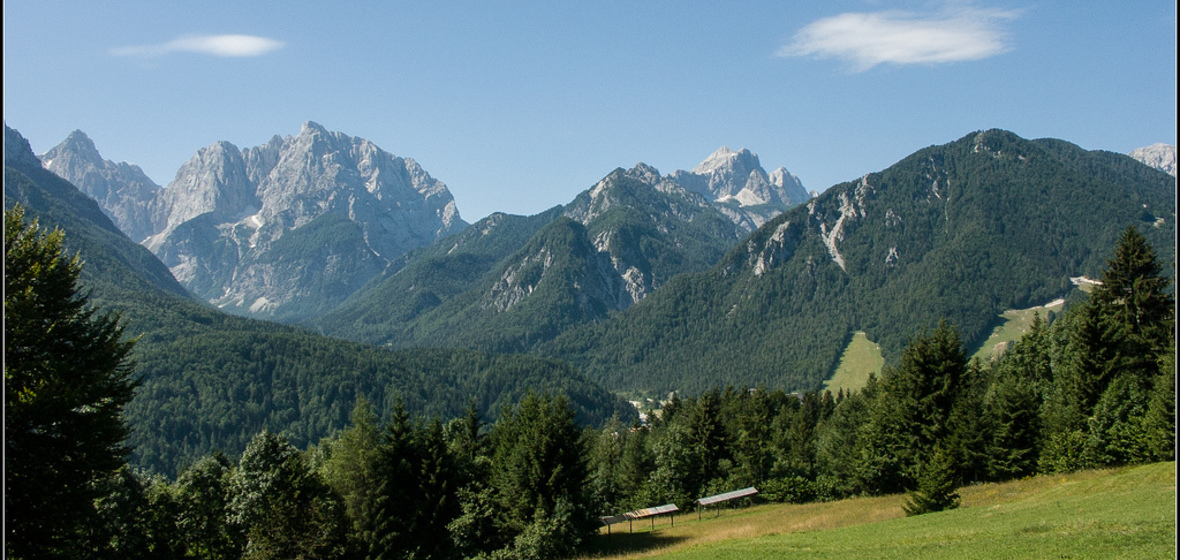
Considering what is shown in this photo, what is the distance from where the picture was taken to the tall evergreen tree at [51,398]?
24016mm

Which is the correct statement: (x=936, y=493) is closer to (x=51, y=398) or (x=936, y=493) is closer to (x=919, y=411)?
(x=919, y=411)

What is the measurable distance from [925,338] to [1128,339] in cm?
1295

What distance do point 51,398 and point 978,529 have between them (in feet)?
115

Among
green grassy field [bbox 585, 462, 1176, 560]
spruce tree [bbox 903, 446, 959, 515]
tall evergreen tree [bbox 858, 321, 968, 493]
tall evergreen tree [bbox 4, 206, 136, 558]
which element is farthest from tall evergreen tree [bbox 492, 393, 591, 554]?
tall evergreen tree [bbox 858, 321, 968, 493]

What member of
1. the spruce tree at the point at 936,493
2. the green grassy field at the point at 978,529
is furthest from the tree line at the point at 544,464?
the green grassy field at the point at 978,529

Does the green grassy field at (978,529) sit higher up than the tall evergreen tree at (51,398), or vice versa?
the tall evergreen tree at (51,398)

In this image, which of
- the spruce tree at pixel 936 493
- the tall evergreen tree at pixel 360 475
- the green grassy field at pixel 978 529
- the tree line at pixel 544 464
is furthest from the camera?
the tall evergreen tree at pixel 360 475

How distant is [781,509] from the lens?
58719 millimetres

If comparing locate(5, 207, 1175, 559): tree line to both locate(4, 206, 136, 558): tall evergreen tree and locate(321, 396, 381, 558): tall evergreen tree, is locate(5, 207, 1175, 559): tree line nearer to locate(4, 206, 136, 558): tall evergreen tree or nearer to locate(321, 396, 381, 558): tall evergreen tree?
locate(321, 396, 381, 558): tall evergreen tree

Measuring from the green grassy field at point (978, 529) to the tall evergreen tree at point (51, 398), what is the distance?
2552 cm

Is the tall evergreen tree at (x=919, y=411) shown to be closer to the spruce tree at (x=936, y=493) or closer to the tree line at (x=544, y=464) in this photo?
the tree line at (x=544, y=464)

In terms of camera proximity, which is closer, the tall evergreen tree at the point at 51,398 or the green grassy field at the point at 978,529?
the tall evergreen tree at the point at 51,398

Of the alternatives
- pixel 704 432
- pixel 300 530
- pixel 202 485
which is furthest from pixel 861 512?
pixel 202 485

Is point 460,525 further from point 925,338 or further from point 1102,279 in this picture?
point 1102,279
